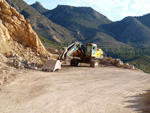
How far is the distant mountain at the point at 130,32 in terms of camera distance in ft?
387

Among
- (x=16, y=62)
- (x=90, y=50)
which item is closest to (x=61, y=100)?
(x=16, y=62)

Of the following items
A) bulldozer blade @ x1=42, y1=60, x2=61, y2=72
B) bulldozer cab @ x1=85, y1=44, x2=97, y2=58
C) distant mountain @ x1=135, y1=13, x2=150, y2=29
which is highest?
distant mountain @ x1=135, y1=13, x2=150, y2=29

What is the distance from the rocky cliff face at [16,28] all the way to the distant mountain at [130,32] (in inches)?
3972

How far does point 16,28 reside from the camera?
18.0 meters

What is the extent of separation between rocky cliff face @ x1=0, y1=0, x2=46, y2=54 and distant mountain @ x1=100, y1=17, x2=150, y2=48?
101 m

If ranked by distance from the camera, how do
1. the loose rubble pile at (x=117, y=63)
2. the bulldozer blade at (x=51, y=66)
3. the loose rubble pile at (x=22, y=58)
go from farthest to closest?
the loose rubble pile at (x=117, y=63) → the bulldozer blade at (x=51, y=66) → the loose rubble pile at (x=22, y=58)

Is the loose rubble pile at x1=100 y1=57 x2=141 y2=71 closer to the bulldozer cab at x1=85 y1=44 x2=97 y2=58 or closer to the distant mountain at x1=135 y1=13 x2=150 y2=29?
the bulldozer cab at x1=85 y1=44 x2=97 y2=58

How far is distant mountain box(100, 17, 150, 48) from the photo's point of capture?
118062 mm

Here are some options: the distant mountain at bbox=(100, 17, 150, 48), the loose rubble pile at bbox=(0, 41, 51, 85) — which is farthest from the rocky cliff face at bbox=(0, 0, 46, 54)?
the distant mountain at bbox=(100, 17, 150, 48)

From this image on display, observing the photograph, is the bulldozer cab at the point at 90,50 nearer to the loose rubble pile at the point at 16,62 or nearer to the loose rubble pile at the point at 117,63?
the loose rubble pile at the point at 117,63

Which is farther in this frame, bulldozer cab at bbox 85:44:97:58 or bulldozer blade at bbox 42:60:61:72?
bulldozer cab at bbox 85:44:97:58

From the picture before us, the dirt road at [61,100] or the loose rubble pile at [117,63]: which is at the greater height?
the loose rubble pile at [117,63]

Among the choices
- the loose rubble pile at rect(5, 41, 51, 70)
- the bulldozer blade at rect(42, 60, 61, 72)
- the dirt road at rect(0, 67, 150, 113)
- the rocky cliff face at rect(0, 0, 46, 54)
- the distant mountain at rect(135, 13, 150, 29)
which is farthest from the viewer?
the distant mountain at rect(135, 13, 150, 29)

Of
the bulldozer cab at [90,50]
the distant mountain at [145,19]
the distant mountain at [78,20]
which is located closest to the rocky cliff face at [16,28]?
the bulldozer cab at [90,50]
